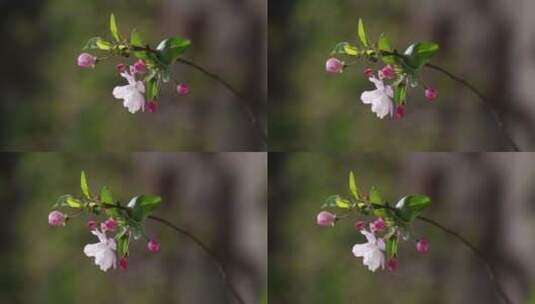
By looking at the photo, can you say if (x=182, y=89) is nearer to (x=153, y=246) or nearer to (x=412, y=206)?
(x=153, y=246)

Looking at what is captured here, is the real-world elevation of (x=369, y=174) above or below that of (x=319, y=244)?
above

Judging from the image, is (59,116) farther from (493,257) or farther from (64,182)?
(493,257)

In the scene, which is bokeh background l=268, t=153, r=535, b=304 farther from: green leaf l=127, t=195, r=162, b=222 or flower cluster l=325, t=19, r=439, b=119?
green leaf l=127, t=195, r=162, b=222

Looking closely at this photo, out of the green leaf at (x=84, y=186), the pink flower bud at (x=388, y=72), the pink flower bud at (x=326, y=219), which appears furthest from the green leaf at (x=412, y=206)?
the green leaf at (x=84, y=186)

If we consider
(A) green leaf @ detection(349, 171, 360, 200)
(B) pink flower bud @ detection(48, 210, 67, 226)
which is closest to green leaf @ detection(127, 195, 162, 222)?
(B) pink flower bud @ detection(48, 210, 67, 226)

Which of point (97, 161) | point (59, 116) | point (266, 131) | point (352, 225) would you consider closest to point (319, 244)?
point (352, 225)
